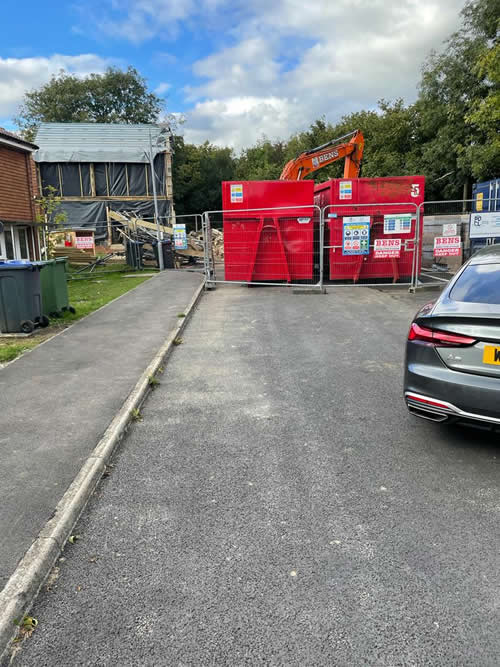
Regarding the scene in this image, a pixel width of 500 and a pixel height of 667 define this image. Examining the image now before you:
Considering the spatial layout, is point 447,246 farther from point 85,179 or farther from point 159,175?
point 85,179

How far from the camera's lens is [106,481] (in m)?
3.91

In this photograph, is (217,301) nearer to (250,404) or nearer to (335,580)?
(250,404)

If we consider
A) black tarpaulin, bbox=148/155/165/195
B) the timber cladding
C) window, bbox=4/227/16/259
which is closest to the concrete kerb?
window, bbox=4/227/16/259

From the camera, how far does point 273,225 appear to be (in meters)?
14.3

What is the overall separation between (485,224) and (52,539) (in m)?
12.7

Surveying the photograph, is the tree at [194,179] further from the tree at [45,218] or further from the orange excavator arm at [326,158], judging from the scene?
the orange excavator arm at [326,158]

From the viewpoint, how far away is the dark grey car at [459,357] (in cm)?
372

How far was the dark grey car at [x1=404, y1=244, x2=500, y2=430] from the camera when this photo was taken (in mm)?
3723

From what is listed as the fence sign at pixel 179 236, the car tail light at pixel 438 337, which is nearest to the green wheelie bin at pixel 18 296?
the car tail light at pixel 438 337

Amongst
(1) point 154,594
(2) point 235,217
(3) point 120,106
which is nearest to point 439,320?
(1) point 154,594

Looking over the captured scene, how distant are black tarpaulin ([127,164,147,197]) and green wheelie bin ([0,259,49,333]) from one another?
82.6ft

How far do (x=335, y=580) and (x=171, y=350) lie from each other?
564 centimetres

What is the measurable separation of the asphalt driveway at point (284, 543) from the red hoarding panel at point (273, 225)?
9.13 metres

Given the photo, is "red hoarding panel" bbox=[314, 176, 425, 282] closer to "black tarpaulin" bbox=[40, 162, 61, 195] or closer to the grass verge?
the grass verge
